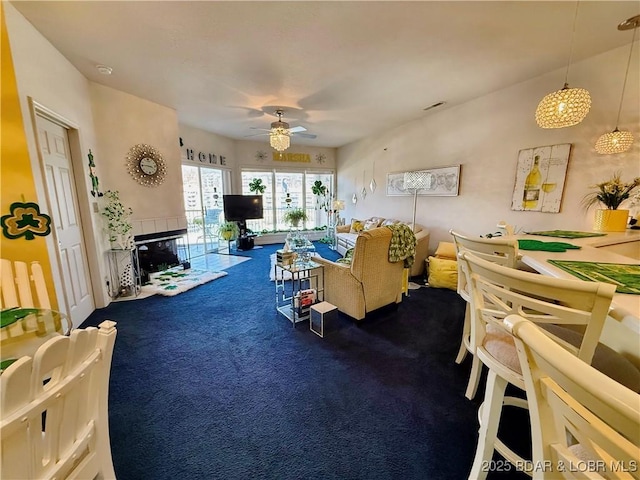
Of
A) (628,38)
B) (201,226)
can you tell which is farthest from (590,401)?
(201,226)

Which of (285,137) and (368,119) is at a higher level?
(368,119)

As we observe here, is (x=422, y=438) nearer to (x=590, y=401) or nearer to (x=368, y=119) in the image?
(x=590, y=401)

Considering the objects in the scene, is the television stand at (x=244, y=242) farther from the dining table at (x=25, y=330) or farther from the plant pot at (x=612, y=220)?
the plant pot at (x=612, y=220)

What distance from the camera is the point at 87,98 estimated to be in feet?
10.5

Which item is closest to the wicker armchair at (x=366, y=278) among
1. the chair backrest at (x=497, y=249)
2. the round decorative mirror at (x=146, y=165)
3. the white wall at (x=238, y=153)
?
the chair backrest at (x=497, y=249)

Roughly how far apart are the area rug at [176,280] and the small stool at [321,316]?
2.22m

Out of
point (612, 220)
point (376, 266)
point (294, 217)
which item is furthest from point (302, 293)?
point (294, 217)

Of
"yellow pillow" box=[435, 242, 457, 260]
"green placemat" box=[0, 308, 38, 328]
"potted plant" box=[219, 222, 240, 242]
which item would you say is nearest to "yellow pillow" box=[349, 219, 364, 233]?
"yellow pillow" box=[435, 242, 457, 260]

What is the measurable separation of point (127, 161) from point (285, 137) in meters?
2.35

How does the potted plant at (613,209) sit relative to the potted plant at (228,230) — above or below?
above

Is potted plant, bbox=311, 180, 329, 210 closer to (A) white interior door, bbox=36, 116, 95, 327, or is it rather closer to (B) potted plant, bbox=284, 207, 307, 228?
(B) potted plant, bbox=284, 207, 307, 228

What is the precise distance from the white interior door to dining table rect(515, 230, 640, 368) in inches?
145

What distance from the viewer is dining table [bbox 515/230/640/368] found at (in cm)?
83

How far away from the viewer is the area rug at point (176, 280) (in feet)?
12.3
